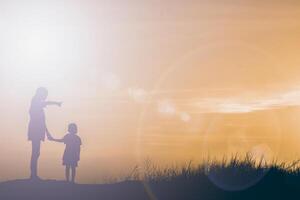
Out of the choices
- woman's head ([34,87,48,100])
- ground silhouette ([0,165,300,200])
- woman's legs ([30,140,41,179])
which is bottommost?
ground silhouette ([0,165,300,200])

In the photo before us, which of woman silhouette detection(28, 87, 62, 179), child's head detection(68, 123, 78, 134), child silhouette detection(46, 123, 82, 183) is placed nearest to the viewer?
woman silhouette detection(28, 87, 62, 179)

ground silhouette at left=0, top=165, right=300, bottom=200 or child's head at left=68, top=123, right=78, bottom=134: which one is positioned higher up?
child's head at left=68, top=123, right=78, bottom=134

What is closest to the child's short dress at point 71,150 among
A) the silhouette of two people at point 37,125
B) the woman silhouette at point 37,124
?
the silhouette of two people at point 37,125

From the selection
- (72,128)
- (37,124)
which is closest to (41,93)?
(37,124)

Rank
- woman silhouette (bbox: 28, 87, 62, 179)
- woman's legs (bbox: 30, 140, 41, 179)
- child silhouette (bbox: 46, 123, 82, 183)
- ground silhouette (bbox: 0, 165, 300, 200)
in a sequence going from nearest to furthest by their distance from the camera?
ground silhouette (bbox: 0, 165, 300, 200) < woman's legs (bbox: 30, 140, 41, 179) < woman silhouette (bbox: 28, 87, 62, 179) < child silhouette (bbox: 46, 123, 82, 183)

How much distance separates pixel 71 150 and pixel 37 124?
8.91 ft

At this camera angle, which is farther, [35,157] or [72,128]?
[72,128]

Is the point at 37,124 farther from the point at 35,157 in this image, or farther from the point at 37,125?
the point at 35,157

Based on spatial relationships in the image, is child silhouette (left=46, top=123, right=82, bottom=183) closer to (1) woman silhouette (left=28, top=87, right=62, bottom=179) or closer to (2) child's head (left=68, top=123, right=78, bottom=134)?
(2) child's head (left=68, top=123, right=78, bottom=134)

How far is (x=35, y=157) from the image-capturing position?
23.7 m

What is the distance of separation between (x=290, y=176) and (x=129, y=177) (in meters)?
5.67

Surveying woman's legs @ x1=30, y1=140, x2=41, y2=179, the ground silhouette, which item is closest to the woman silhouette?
woman's legs @ x1=30, y1=140, x2=41, y2=179

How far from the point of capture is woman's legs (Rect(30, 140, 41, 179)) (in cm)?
2375

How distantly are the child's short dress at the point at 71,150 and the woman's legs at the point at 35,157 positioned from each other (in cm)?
233
